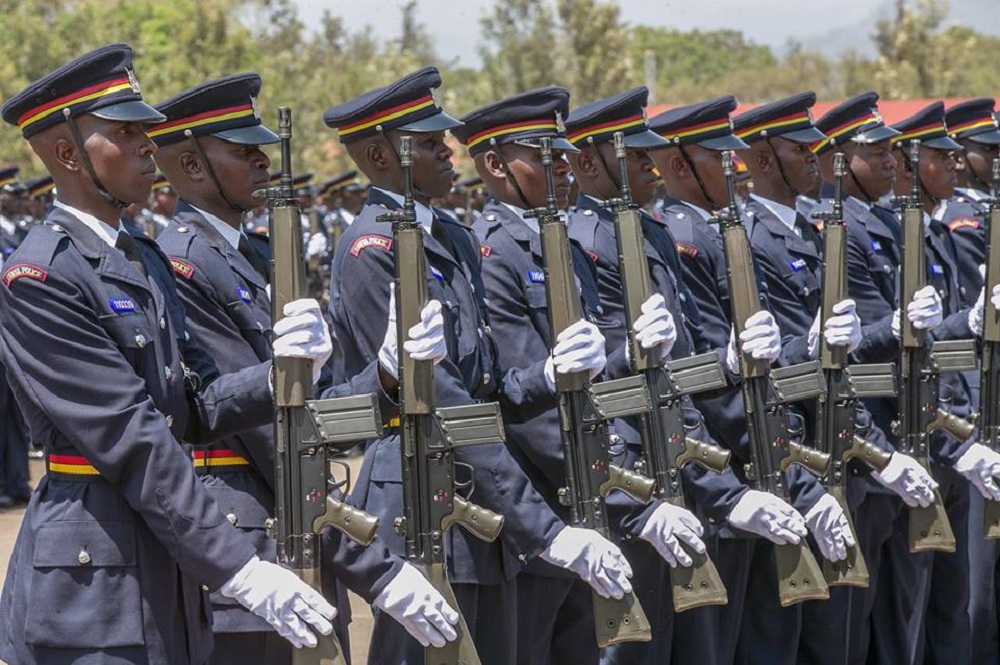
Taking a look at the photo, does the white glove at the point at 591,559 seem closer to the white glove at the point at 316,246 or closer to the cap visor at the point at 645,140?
the cap visor at the point at 645,140

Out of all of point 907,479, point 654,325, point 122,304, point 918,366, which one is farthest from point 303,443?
point 918,366

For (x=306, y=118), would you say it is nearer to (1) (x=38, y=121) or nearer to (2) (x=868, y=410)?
(2) (x=868, y=410)

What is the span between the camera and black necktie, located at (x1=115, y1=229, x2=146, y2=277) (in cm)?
390

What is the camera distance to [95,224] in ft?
12.7

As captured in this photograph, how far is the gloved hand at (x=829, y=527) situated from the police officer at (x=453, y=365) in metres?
1.36

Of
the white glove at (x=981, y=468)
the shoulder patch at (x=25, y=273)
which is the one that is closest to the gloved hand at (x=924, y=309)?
the white glove at (x=981, y=468)

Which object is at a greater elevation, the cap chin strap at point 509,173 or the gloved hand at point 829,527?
the cap chin strap at point 509,173

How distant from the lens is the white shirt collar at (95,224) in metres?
3.85

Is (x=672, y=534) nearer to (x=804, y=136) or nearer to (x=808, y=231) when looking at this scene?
(x=808, y=231)

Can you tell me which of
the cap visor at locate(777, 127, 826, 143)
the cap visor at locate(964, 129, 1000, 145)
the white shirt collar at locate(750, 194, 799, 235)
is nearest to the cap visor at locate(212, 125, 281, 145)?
the white shirt collar at locate(750, 194, 799, 235)

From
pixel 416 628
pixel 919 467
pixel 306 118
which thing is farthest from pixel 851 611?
pixel 306 118

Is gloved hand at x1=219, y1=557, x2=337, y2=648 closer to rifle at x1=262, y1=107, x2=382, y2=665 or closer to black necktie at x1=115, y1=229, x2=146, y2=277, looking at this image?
rifle at x1=262, y1=107, x2=382, y2=665

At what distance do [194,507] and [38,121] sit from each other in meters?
1.07

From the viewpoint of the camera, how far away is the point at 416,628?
154 inches
